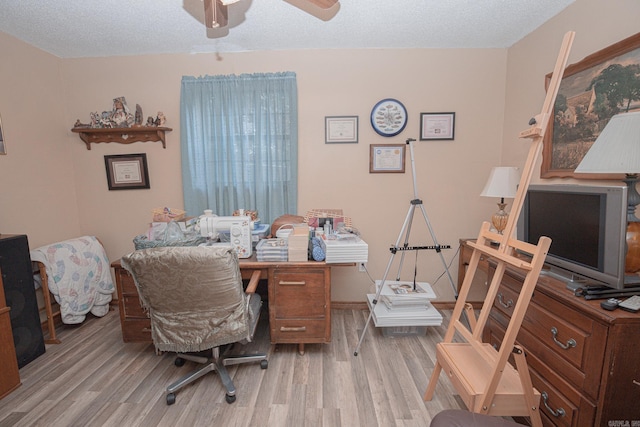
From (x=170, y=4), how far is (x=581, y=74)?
2.94 metres

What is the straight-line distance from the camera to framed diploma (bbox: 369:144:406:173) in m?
2.62

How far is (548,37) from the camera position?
2.07m

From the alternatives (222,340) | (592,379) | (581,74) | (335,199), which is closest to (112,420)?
(222,340)

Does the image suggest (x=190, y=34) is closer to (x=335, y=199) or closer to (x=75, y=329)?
(x=335, y=199)

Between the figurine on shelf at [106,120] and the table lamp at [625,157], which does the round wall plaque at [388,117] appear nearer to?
the table lamp at [625,157]

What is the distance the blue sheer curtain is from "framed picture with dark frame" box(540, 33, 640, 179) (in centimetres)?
214

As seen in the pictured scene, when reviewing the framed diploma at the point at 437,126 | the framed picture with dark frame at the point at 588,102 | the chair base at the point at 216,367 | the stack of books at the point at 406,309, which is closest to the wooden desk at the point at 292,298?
the chair base at the point at 216,367

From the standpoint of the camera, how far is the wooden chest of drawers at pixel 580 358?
999 mm

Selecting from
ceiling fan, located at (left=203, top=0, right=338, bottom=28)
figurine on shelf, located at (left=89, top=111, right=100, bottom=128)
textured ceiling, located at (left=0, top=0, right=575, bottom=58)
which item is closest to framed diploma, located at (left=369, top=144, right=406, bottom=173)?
textured ceiling, located at (left=0, top=0, right=575, bottom=58)

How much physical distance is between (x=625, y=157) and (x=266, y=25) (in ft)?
8.00

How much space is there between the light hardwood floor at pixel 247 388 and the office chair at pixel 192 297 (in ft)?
0.49

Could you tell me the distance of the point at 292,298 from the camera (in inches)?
77.6

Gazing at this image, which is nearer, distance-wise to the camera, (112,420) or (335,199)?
(112,420)

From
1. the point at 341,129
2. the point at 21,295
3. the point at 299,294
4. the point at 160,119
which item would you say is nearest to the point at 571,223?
the point at 299,294
